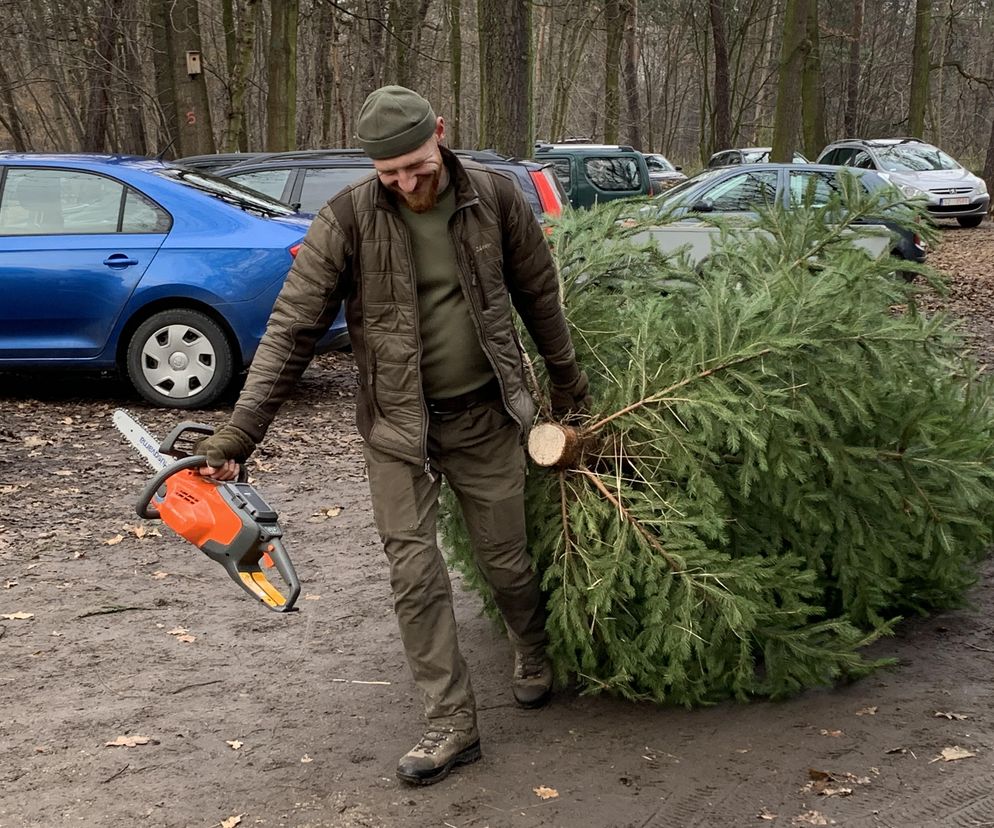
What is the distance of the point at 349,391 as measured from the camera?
31.5 feet

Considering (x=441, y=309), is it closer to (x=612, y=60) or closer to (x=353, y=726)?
(x=353, y=726)

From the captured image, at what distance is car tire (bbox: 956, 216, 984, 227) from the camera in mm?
25625

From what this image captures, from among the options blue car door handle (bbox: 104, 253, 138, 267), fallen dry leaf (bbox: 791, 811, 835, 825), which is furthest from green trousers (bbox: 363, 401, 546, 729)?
blue car door handle (bbox: 104, 253, 138, 267)

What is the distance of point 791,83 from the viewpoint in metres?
22.8

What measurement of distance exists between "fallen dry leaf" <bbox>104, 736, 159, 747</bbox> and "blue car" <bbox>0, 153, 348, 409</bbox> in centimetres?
471

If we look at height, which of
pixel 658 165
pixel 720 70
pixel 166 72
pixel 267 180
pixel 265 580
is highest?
pixel 720 70

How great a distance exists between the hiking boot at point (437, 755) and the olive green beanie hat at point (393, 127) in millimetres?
1750

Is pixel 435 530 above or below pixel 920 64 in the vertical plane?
below

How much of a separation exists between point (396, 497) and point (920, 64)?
28.7 meters

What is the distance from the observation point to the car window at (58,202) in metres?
8.57

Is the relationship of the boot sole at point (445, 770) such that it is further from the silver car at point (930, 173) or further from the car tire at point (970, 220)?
the car tire at point (970, 220)

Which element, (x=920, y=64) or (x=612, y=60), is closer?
(x=920, y=64)

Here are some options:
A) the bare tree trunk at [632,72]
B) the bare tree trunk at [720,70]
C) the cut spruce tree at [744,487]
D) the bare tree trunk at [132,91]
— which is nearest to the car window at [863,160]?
the bare tree trunk at [720,70]

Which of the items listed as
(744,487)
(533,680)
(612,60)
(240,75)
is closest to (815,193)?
(744,487)
